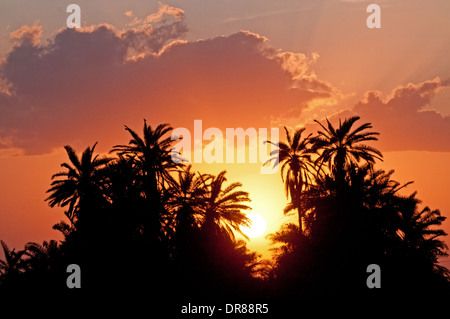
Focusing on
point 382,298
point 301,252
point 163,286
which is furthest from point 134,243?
point 382,298

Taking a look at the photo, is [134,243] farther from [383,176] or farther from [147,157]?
[383,176]

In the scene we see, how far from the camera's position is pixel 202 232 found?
194ft

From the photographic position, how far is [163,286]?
51281mm

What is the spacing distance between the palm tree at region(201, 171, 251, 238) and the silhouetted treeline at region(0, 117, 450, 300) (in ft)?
0.55

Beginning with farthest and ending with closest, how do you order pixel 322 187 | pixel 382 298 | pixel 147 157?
pixel 322 187, pixel 147 157, pixel 382 298

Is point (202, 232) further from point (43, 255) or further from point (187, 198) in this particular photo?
point (43, 255)

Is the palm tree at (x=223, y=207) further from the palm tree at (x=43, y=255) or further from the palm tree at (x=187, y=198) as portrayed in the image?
the palm tree at (x=43, y=255)

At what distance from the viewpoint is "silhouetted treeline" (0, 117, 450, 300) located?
51.7 meters

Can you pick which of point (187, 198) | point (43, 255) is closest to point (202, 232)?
point (187, 198)

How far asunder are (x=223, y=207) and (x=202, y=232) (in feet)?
14.2

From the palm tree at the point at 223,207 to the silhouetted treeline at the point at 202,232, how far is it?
0.17m

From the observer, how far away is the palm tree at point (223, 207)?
61.1m
